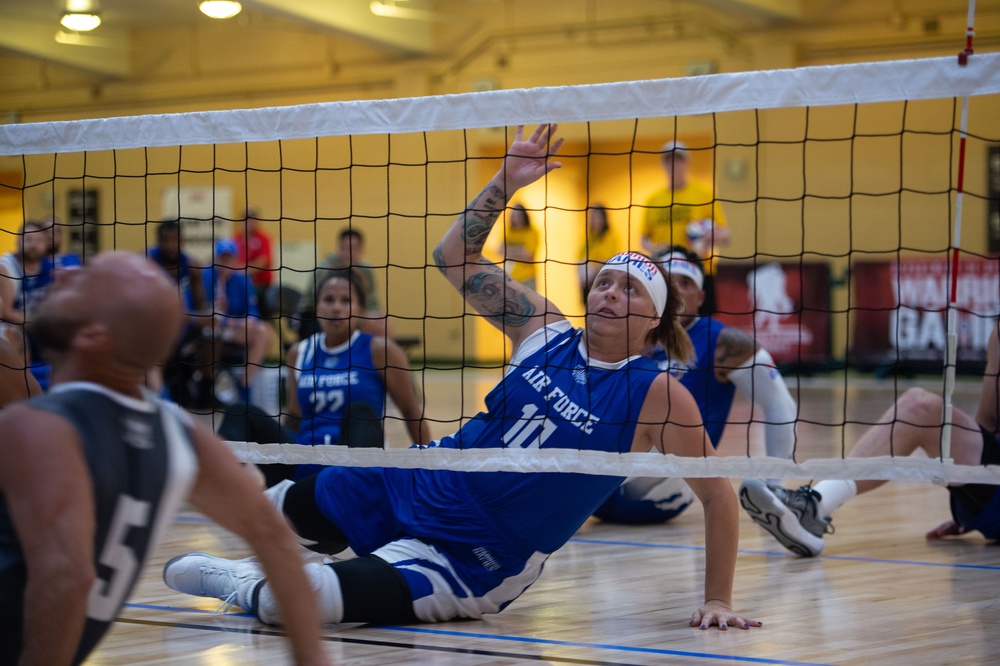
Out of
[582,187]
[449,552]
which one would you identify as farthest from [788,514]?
[582,187]

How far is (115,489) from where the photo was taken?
1.54m

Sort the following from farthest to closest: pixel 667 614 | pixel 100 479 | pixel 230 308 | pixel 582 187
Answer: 1. pixel 582 187
2. pixel 230 308
3. pixel 667 614
4. pixel 100 479

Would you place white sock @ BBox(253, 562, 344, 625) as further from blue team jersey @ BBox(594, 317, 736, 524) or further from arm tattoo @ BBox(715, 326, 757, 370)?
arm tattoo @ BBox(715, 326, 757, 370)

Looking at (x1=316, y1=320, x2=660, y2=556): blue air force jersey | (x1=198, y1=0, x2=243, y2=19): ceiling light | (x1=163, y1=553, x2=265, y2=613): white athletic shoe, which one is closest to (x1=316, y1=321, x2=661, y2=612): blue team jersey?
(x1=316, y1=320, x2=660, y2=556): blue air force jersey

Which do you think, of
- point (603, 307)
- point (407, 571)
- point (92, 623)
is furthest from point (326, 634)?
point (92, 623)

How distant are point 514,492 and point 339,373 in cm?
200

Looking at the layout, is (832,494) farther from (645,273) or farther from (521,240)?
(521,240)

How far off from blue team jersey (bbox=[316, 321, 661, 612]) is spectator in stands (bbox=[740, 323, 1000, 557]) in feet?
3.11

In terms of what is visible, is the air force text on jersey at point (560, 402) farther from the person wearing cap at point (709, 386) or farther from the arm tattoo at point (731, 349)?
the arm tattoo at point (731, 349)

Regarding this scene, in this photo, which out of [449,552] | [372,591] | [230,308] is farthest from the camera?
[230,308]

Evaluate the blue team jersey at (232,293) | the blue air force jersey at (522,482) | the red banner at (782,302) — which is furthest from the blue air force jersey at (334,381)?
the red banner at (782,302)

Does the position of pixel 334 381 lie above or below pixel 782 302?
below

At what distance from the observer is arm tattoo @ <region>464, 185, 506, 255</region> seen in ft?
10.7

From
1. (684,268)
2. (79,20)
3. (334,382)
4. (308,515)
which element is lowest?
(308,515)
